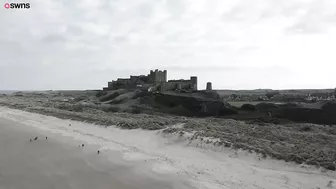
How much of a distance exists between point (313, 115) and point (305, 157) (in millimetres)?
14150

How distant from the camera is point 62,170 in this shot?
8617 millimetres

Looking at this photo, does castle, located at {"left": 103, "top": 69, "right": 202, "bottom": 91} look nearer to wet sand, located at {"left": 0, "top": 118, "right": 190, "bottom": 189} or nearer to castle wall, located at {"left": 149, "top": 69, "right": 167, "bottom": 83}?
castle wall, located at {"left": 149, "top": 69, "right": 167, "bottom": 83}

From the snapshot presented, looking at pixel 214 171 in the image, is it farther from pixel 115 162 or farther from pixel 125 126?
pixel 125 126

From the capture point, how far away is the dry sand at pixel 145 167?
731cm

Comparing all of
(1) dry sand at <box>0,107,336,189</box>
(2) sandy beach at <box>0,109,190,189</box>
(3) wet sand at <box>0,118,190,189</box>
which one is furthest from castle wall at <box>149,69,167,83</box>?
(3) wet sand at <box>0,118,190,189</box>

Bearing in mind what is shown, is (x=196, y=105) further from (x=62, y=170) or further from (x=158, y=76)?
(x=158, y=76)

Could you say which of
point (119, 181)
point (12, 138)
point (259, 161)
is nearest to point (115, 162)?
Answer: point (119, 181)

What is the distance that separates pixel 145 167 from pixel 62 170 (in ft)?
8.83

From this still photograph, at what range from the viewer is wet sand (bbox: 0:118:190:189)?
7.37 metres

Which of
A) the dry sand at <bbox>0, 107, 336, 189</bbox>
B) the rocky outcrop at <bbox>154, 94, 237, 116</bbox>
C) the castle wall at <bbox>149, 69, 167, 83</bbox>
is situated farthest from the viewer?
the castle wall at <bbox>149, 69, 167, 83</bbox>

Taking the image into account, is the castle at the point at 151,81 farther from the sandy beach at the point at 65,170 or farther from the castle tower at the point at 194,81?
the sandy beach at the point at 65,170

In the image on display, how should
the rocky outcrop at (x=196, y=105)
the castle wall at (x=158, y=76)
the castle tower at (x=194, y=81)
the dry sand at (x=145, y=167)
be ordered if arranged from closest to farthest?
the dry sand at (x=145, y=167), the rocky outcrop at (x=196, y=105), the castle tower at (x=194, y=81), the castle wall at (x=158, y=76)

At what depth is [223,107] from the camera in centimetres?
2553

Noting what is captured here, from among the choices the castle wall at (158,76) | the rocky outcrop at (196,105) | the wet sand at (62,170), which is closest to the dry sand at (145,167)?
the wet sand at (62,170)
